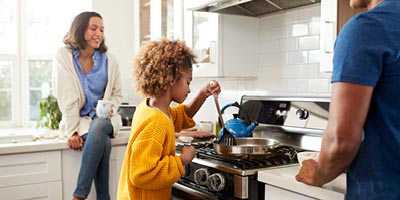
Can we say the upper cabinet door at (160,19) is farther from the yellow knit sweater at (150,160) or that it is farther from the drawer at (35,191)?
the yellow knit sweater at (150,160)

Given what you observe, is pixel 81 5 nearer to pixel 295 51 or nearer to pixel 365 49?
pixel 295 51

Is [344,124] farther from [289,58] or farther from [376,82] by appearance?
[289,58]

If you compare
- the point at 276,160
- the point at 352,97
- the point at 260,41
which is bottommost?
the point at 276,160

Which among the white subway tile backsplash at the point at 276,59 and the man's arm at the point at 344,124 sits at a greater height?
the white subway tile backsplash at the point at 276,59

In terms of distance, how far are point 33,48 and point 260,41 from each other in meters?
2.05

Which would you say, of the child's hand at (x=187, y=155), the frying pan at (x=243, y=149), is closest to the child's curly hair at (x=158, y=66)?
the child's hand at (x=187, y=155)

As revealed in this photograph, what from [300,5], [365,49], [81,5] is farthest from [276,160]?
[81,5]

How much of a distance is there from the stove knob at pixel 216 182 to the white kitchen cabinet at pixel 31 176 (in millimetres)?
1212

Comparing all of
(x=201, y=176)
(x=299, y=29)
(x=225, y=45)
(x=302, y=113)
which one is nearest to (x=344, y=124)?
(x=201, y=176)

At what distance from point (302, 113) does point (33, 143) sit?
5.11 ft

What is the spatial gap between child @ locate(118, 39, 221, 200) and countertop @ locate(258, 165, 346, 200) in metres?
0.31

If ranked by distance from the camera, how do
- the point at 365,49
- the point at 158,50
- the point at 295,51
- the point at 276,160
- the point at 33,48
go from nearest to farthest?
the point at 365,49
the point at 158,50
the point at 276,160
the point at 295,51
the point at 33,48

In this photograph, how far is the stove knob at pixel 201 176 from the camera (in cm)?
169

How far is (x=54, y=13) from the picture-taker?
11.6ft
